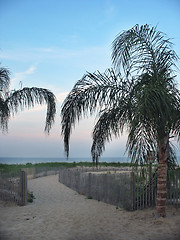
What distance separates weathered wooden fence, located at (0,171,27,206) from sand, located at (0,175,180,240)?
692 mm

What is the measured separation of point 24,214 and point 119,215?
3.10 m

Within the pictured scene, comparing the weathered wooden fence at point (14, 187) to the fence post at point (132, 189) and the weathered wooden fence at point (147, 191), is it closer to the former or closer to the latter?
the fence post at point (132, 189)

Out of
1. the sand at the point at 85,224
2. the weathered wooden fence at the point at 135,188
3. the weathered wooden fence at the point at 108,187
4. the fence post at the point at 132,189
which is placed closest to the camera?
the sand at the point at 85,224

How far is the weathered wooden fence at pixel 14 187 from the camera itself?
11.2 m

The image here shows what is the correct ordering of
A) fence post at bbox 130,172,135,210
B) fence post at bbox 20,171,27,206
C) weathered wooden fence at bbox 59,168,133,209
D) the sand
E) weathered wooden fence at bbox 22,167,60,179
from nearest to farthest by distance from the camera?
the sand
fence post at bbox 130,172,135,210
weathered wooden fence at bbox 59,168,133,209
fence post at bbox 20,171,27,206
weathered wooden fence at bbox 22,167,60,179

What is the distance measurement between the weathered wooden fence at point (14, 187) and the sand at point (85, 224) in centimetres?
69

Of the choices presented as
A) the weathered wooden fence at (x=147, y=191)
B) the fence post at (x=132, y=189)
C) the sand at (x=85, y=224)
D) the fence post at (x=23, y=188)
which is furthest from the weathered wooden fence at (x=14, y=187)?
the weathered wooden fence at (x=147, y=191)

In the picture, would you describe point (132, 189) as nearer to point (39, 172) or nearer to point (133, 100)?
point (133, 100)

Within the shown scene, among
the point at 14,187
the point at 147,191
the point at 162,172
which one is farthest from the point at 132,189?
the point at 14,187

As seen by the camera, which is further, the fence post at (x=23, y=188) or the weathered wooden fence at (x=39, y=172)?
the weathered wooden fence at (x=39, y=172)

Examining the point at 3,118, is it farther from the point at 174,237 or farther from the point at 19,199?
the point at 174,237

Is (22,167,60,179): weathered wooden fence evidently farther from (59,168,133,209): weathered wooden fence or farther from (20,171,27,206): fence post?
(20,171,27,206): fence post

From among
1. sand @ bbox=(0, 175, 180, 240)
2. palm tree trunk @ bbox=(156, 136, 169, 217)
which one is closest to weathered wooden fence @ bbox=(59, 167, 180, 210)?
sand @ bbox=(0, 175, 180, 240)

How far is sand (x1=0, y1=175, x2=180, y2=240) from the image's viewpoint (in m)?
6.89
